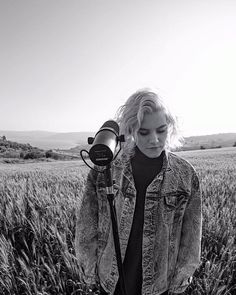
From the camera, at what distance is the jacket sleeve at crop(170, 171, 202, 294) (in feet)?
5.19

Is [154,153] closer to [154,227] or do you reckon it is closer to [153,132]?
[153,132]

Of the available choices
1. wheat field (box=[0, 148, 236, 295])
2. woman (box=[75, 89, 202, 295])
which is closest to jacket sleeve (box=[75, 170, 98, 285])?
woman (box=[75, 89, 202, 295])

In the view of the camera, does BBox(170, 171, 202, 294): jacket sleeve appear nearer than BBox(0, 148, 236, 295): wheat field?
Yes

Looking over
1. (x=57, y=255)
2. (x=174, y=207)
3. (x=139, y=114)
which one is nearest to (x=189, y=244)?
(x=174, y=207)

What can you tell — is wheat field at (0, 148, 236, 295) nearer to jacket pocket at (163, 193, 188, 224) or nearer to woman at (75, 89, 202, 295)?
woman at (75, 89, 202, 295)

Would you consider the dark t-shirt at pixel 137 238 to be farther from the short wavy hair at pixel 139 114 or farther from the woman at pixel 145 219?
the short wavy hair at pixel 139 114

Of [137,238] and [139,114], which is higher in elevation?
[139,114]

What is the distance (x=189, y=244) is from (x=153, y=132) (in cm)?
66

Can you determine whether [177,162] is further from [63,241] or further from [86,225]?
[63,241]

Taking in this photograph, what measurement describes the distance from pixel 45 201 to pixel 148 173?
298 centimetres

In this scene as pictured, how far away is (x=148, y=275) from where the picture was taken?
1557 millimetres

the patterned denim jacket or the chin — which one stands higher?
the chin

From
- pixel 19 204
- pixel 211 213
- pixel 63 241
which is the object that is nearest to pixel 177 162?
pixel 63 241

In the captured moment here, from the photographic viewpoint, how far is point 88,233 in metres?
1.62
